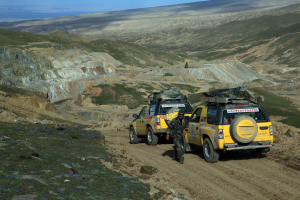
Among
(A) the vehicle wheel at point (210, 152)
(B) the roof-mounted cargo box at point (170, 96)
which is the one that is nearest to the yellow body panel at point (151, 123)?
(B) the roof-mounted cargo box at point (170, 96)

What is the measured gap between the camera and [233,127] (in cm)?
1124

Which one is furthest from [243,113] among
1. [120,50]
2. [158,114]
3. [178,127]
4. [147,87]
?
[120,50]

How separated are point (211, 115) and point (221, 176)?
278 centimetres

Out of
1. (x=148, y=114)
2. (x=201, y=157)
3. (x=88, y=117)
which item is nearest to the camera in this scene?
(x=201, y=157)

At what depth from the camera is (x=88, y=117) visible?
2149 inches

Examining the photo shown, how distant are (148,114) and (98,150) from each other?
12.8 feet

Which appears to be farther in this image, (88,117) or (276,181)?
A: (88,117)

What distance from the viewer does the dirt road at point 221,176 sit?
8492 millimetres

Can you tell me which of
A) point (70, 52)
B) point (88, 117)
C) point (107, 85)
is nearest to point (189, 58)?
point (70, 52)

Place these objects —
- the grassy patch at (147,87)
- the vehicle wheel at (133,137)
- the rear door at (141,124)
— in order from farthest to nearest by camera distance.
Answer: the grassy patch at (147,87) < the vehicle wheel at (133,137) < the rear door at (141,124)

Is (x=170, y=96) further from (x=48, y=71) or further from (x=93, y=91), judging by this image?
(x=48, y=71)

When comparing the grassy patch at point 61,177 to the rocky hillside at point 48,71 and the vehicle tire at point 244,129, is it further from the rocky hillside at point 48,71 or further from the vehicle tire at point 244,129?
the rocky hillside at point 48,71

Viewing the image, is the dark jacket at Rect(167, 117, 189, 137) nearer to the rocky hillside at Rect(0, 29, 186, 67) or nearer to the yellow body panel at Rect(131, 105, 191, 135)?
the yellow body panel at Rect(131, 105, 191, 135)

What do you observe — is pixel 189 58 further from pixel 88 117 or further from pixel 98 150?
pixel 98 150
